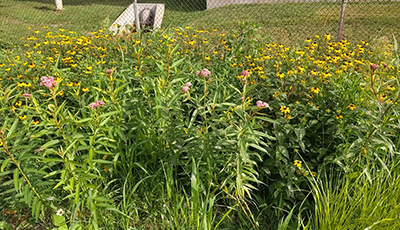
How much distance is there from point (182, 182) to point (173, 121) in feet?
1.55

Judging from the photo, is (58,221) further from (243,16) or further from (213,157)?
(243,16)

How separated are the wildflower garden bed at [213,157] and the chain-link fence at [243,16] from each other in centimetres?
434

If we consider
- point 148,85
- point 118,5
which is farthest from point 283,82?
point 118,5

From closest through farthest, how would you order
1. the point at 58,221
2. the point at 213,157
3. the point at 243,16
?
the point at 58,221 < the point at 213,157 < the point at 243,16

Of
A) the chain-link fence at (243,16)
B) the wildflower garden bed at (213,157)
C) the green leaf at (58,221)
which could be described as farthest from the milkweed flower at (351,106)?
the chain-link fence at (243,16)

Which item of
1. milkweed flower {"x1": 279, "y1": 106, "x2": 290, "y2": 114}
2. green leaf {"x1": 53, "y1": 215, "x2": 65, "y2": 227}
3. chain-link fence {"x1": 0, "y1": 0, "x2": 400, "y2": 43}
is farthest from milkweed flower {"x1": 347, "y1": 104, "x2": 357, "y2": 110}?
chain-link fence {"x1": 0, "y1": 0, "x2": 400, "y2": 43}

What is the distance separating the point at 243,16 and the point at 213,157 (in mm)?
7636

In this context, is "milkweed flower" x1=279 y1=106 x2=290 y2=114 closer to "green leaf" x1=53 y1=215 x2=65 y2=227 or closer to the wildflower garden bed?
the wildflower garden bed

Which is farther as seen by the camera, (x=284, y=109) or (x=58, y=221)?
(x=284, y=109)

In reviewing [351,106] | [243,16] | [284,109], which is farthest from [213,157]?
[243,16]

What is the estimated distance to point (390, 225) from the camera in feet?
5.96

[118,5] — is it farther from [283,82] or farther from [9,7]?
[283,82]

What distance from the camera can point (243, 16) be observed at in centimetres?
909

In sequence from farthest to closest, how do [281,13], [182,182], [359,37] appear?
[281,13] < [359,37] < [182,182]
